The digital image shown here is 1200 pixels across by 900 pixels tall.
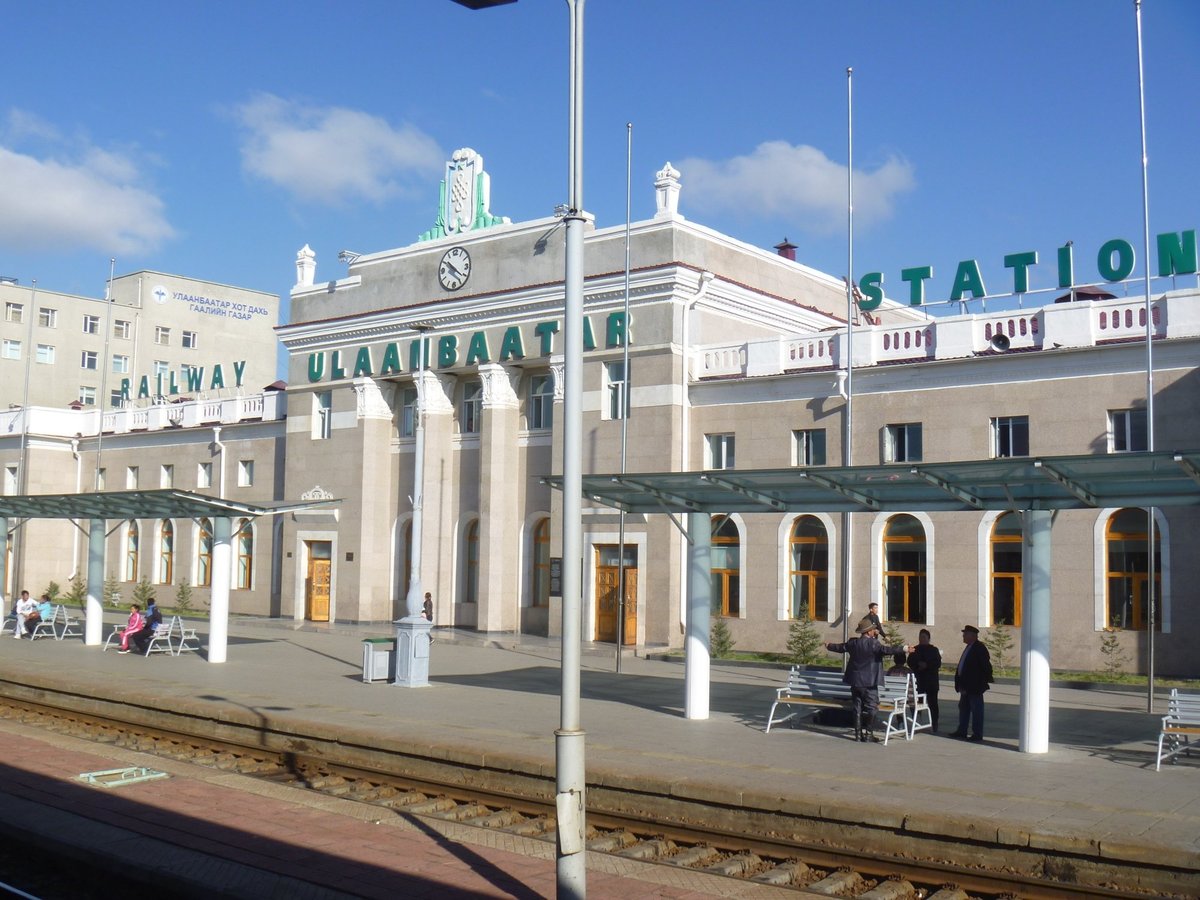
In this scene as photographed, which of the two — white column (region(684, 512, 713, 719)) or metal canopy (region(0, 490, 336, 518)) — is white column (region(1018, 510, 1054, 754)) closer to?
white column (region(684, 512, 713, 719))

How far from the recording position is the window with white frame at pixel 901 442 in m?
28.4

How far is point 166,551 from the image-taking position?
4750 centimetres

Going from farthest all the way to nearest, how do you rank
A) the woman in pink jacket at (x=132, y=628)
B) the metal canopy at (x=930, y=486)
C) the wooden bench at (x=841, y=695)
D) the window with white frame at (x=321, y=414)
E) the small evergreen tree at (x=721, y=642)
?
the window with white frame at (x=321, y=414) < the small evergreen tree at (x=721, y=642) < the woman in pink jacket at (x=132, y=628) < the wooden bench at (x=841, y=695) < the metal canopy at (x=930, y=486)

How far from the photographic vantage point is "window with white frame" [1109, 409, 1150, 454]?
82.4 ft

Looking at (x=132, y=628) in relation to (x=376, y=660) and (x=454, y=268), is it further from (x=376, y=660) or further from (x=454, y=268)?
(x=454, y=268)

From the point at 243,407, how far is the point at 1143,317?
105 ft

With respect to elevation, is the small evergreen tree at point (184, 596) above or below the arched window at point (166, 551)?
below

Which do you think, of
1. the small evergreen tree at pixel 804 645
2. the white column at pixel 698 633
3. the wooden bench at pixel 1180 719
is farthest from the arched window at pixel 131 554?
the wooden bench at pixel 1180 719

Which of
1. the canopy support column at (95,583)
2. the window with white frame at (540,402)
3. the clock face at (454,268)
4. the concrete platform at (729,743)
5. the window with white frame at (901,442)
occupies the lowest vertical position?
the concrete platform at (729,743)

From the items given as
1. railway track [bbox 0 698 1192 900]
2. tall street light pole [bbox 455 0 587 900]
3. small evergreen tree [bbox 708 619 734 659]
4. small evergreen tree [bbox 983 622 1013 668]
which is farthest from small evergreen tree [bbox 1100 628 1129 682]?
tall street light pole [bbox 455 0 587 900]

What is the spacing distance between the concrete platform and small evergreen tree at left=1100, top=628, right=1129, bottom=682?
2.06 metres

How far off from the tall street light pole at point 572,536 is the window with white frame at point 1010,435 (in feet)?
63.6

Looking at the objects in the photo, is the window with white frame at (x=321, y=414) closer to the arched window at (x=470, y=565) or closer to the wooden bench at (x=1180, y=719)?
the arched window at (x=470, y=565)

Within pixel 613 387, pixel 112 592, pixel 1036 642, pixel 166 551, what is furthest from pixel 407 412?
pixel 1036 642
